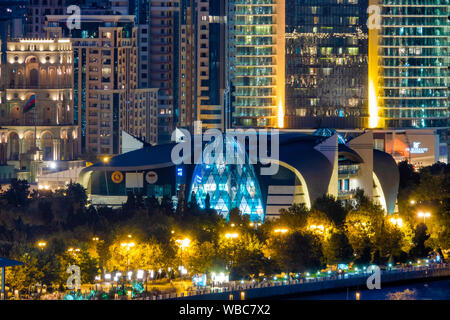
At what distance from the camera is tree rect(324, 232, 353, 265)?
92688 millimetres

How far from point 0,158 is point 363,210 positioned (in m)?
56.9

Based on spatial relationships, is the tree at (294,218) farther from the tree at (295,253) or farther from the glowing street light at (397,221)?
the glowing street light at (397,221)

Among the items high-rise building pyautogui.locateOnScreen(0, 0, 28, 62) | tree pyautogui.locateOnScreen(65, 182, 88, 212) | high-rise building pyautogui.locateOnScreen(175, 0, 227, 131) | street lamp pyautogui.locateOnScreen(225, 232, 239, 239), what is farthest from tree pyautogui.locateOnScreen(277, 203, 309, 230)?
high-rise building pyautogui.locateOnScreen(0, 0, 28, 62)

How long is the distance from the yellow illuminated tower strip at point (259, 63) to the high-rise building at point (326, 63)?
104cm

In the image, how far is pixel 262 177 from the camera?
111 metres

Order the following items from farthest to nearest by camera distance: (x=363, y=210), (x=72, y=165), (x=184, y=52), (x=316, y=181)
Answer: (x=184, y=52) → (x=72, y=165) → (x=316, y=181) → (x=363, y=210)

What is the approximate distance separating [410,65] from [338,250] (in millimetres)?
61820

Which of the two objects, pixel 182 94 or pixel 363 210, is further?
Result: pixel 182 94

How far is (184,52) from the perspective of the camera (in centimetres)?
17638

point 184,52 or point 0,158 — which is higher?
point 184,52

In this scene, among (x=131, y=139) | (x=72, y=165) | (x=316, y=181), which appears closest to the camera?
(x=316, y=181)

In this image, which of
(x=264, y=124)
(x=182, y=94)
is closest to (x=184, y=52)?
(x=182, y=94)

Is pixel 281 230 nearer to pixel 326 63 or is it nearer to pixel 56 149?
pixel 326 63
